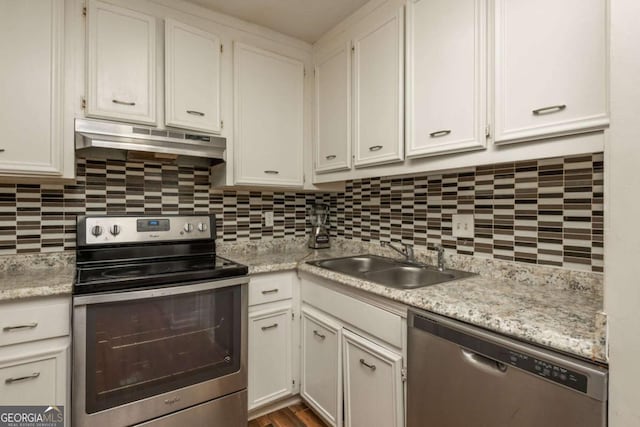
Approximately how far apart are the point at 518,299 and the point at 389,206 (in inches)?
41.1

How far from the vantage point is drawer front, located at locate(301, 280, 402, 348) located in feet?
4.23

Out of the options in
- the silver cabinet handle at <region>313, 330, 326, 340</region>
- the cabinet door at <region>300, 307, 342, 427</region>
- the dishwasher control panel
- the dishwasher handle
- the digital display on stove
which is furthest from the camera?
the digital display on stove

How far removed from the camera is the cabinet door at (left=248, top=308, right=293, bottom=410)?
5.79 ft

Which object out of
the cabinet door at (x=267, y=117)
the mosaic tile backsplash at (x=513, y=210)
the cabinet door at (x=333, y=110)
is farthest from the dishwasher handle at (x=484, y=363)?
the cabinet door at (x=267, y=117)

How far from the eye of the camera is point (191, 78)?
180cm

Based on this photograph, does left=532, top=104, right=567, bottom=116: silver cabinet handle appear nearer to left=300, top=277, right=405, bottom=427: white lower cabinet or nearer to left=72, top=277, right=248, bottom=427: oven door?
left=300, top=277, right=405, bottom=427: white lower cabinet

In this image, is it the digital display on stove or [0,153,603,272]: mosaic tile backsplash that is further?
the digital display on stove

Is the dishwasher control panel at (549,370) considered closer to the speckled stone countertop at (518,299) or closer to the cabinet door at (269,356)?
the speckled stone countertop at (518,299)

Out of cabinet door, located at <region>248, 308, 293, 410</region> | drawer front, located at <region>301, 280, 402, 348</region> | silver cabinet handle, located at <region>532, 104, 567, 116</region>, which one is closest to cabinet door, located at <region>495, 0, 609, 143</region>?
silver cabinet handle, located at <region>532, 104, 567, 116</region>

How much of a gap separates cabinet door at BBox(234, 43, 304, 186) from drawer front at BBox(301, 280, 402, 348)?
75 centimetres

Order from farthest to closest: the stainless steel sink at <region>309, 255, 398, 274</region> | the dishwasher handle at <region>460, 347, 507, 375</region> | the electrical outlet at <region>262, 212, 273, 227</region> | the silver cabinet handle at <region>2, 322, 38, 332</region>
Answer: the electrical outlet at <region>262, 212, 273, 227</region> → the stainless steel sink at <region>309, 255, 398, 274</region> → the silver cabinet handle at <region>2, 322, 38, 332</region> → the dishwasher handle at <region>460, 347, 507, 375</region>

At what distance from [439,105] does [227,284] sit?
1.29 m

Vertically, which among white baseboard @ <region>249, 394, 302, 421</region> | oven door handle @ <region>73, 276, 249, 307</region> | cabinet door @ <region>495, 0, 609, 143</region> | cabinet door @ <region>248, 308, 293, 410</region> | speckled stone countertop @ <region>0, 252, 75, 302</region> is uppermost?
cabinet door @ <region>495, 0, 609, 143</region>

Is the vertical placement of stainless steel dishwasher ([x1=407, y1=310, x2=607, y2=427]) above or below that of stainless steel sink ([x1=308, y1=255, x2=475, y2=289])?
below
